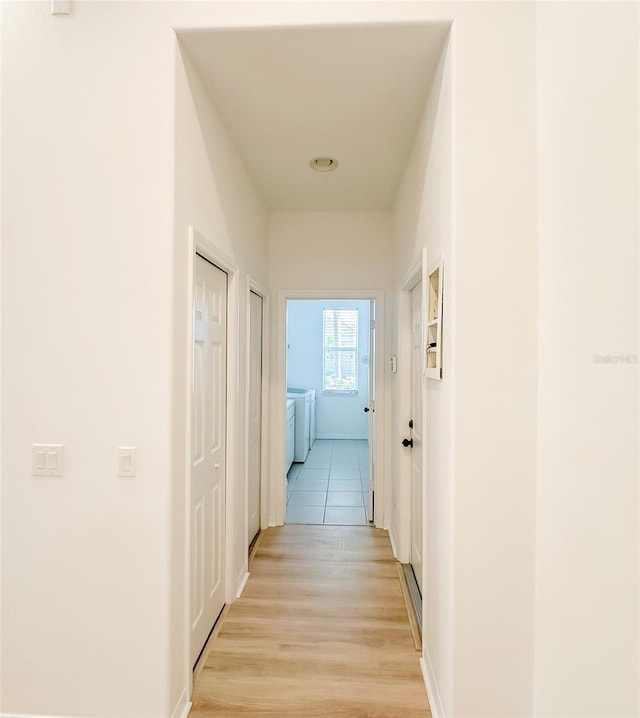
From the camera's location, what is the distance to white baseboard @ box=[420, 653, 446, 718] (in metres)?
1.70

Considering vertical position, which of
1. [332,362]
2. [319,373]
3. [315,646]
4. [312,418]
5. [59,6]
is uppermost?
[59,6]

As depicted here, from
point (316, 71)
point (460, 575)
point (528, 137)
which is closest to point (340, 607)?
point (460, 575)

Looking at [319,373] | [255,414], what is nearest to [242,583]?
[255,414]

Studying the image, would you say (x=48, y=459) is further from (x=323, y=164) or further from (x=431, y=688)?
(x=323, y=164)

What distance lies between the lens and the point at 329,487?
4.79 meters

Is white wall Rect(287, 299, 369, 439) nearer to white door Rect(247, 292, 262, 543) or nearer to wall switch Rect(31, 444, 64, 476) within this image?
white door Rect(247, 292, 262, 543)

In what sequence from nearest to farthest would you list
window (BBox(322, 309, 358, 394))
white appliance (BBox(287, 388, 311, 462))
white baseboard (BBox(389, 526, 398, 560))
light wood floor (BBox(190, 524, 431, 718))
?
light wood floor (BBox(190, 524, 431, 718))
white baseboard (BBox(389, 526, 398, 560))
white appliance (BBox(287, 388, 311, 462))
window (BBox(322, 309, 358, 394))

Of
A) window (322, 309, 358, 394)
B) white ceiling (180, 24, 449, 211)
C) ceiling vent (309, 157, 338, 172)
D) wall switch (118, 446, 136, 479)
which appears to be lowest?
wall switch (118, 446, 136, 479)

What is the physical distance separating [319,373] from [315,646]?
5629 millimetres

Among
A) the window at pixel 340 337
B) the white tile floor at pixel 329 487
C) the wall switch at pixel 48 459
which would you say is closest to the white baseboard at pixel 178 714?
the wall switch at pixel 48 459

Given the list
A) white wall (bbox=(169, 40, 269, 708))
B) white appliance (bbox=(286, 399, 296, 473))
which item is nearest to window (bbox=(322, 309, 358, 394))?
white appliance (bbox=(286, 399, 296, 473))

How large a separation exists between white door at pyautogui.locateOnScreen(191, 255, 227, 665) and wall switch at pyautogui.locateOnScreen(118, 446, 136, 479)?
0.29 metres

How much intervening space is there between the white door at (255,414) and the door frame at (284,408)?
18 centimetres

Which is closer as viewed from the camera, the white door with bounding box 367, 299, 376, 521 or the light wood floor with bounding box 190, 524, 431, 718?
the light wood floor with bounding box 190, 524, 431, 718
